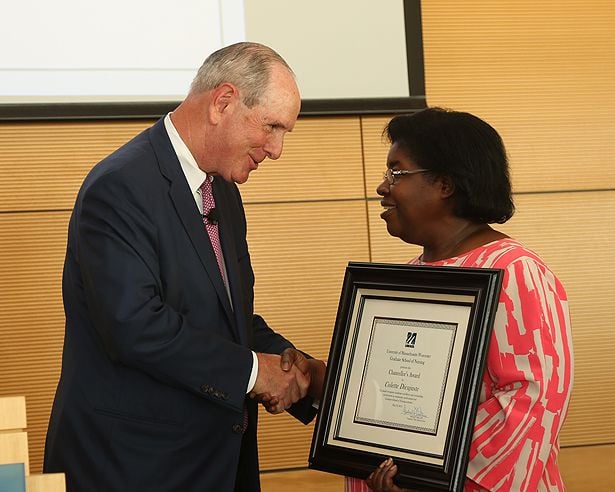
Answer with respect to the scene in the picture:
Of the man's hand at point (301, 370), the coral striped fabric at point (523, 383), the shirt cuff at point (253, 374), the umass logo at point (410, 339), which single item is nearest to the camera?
the coral striped fabric at point (523, 383)

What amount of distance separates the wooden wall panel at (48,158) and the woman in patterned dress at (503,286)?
4.75 feet

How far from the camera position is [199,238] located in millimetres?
2107

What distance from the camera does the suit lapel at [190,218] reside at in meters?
2.10

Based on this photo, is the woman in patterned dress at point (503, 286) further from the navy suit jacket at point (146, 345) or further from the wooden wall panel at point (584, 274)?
the wooden wall panel at point (584, 274)

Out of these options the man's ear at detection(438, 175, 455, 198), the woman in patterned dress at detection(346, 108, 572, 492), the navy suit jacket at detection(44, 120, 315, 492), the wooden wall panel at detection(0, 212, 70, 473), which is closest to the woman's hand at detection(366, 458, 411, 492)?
the woman in patterned dress at detection(346, 108, 572, 492)

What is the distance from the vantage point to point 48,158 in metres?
3.26

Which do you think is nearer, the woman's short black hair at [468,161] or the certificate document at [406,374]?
the certificate document at [406,374]

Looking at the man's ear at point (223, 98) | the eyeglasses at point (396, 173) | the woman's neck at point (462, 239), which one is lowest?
the woman's neck at point (462, 239)

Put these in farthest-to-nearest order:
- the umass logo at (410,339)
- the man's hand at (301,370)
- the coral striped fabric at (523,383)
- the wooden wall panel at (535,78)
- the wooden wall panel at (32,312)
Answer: the wooden wall panel at (535,78) → the wooden wall panel at (32,312) → the man's hand at (301,370) → the umass logo at (410,339) → the coral striped fabric at (523,383)

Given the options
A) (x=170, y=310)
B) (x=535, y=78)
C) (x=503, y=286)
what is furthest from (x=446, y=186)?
(x=535, y=78)

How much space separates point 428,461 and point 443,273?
37 cm

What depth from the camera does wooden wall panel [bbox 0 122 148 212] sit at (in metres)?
3.23
